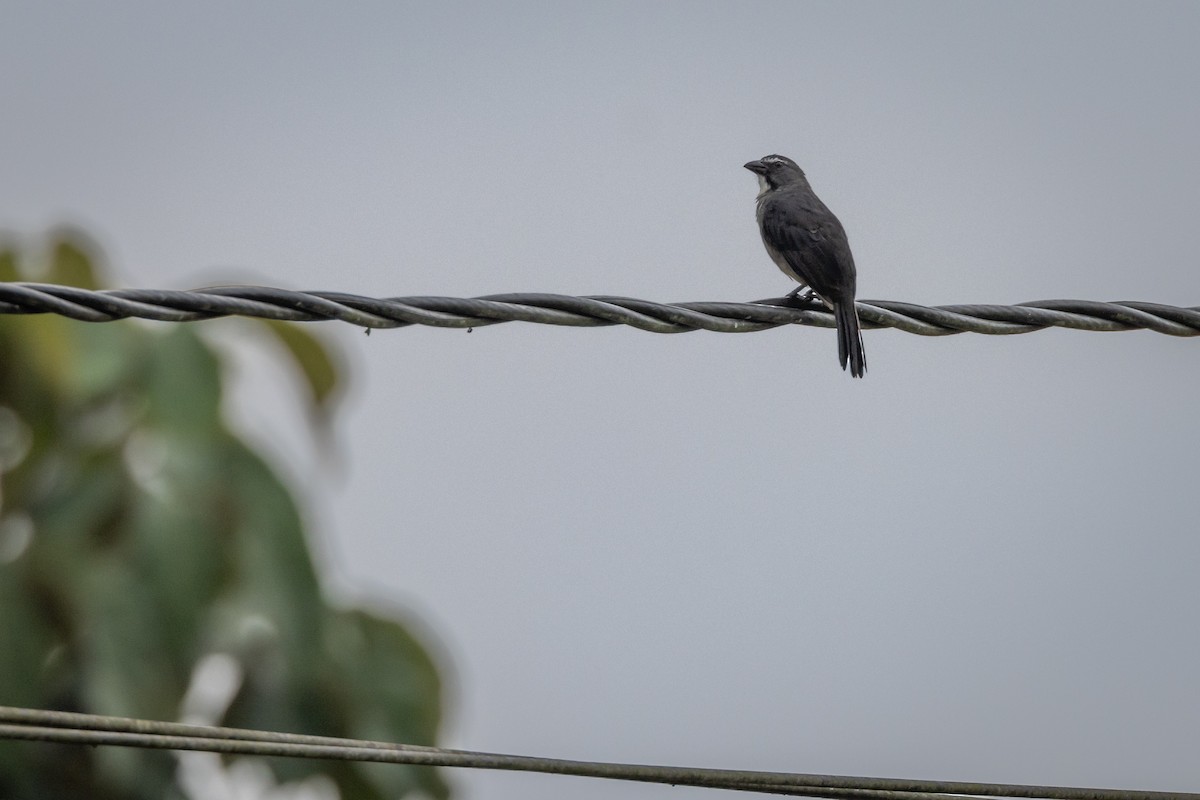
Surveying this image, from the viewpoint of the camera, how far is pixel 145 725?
13.9 feet

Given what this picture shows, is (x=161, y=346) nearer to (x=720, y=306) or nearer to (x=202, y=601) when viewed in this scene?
(x=202, y=601)

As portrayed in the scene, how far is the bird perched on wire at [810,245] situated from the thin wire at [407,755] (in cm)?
196

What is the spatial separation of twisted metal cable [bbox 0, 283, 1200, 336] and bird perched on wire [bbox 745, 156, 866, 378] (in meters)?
0.75

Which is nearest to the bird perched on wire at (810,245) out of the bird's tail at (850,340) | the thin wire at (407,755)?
the bird's tail at (850,340)

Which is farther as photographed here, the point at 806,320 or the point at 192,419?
the point at 192,419

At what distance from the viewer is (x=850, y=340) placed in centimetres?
606

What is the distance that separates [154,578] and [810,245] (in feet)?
12.0

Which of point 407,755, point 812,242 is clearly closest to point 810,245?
point 812,242

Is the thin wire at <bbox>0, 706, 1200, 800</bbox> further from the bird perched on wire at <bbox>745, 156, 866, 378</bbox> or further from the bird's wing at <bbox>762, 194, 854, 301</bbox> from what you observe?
the bird's wing at <bbox>762, 194, 854, 301</bbox>

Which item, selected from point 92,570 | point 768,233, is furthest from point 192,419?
point 768,233

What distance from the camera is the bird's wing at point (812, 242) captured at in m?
7.05

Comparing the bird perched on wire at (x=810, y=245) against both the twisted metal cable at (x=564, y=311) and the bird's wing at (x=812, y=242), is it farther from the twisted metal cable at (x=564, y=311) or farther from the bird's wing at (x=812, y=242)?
the twisted metal cable at (x=564, y=311)

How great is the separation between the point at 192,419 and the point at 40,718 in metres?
3.43

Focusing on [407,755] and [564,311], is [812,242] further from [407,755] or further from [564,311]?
[407,755]
